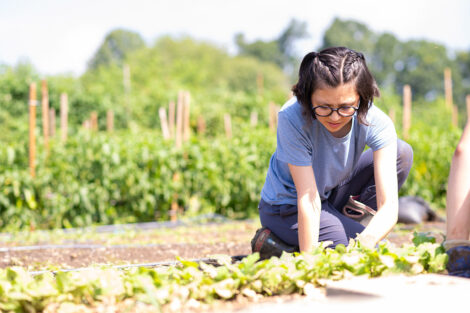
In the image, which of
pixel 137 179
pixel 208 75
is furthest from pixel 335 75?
pixel 208 75

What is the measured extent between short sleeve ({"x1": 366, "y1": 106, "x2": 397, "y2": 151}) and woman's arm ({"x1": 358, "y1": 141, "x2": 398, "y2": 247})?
0.07 ft

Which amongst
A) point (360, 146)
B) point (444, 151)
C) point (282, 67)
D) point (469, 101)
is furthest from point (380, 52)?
point (360, 146)

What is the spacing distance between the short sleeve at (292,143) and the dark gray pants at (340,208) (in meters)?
0.33

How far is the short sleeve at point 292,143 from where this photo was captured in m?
2.02

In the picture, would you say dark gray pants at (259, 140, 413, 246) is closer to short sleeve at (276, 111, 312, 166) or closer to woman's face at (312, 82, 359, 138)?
short sleeve at (276, 111, 312, 166)

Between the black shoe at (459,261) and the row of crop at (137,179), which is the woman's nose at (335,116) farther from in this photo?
the row of crop at (137,179)

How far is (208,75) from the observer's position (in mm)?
40469

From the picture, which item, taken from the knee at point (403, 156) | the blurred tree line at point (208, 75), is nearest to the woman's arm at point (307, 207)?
the knee at point (403, 156)

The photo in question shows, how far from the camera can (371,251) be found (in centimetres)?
161

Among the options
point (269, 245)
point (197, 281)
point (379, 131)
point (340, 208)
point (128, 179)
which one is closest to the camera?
point (197, 281)

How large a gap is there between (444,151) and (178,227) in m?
3.58

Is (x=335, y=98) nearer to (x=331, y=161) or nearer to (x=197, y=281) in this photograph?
(x=331, y=161)

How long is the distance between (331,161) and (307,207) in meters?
0.33

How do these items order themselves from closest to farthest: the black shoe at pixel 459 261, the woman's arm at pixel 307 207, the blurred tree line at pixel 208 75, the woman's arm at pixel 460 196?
the black shoe at pixel 459 261 < the woman's arm at pixel 460 196 < the woman's arm at pixel 307 207 < the blurred tree line at pixel 208 75
